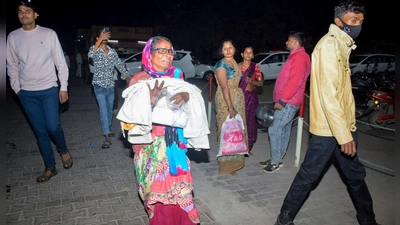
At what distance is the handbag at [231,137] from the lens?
4.88m

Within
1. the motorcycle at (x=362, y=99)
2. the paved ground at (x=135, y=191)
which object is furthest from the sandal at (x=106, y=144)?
the motorcycle at (x=362, y=99)

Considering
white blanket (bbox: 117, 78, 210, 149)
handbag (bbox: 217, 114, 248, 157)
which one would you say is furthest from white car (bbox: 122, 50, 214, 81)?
white blanket (bbox: 117, 78, 210, 149)

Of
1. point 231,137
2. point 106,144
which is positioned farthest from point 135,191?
point 106,144

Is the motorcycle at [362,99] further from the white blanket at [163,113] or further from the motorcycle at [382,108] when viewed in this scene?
the white blanket at [163,113]

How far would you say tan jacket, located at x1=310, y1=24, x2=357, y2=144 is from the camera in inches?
116

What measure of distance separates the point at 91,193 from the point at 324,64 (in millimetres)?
3150

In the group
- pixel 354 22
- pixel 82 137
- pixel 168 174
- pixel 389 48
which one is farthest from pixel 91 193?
pixel 389 48

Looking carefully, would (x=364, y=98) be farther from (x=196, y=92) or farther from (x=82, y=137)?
(x=196, y=92)

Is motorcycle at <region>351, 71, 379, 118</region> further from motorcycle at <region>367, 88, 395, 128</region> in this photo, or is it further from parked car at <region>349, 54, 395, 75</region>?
parked car at <region>349, 54, 395, 75</region>

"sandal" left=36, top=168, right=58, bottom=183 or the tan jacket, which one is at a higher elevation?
the tan jacket

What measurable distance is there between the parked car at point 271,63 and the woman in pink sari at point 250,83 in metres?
14.0

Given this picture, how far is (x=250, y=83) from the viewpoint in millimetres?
5270

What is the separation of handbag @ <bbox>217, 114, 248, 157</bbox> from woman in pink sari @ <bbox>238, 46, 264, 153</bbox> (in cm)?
57

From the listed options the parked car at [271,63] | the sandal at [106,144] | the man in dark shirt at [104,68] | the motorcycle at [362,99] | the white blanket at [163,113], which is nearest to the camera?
the white blanket at [163,113]
